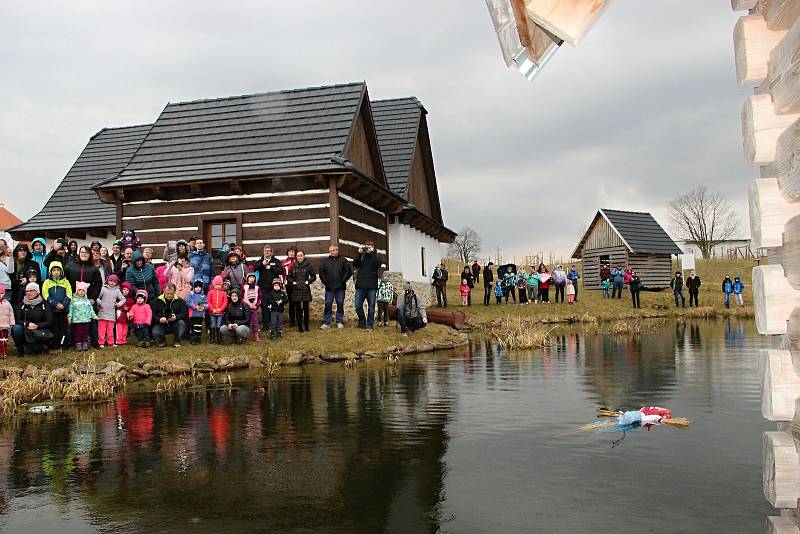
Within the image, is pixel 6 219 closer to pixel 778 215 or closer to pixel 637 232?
pixel 637 232

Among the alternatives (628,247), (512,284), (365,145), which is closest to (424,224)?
(512,284)

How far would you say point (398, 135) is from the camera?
28828 millimetres

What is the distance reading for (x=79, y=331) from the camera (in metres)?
13.5

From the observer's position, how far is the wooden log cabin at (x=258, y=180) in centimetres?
1923

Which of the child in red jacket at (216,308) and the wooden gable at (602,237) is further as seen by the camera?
the wooden gable at (602,237)

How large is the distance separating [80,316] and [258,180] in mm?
7248

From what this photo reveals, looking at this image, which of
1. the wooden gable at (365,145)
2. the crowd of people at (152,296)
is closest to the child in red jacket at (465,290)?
the wooden gable at (365,145)

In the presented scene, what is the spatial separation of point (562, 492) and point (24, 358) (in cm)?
1110

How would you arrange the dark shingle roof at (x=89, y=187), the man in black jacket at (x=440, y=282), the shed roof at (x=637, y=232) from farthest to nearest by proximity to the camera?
the shed roof at (x=637, y=232)
the man in black jacket at (x=440, y=282)
the dark shingle roof at (x=89, y=187)

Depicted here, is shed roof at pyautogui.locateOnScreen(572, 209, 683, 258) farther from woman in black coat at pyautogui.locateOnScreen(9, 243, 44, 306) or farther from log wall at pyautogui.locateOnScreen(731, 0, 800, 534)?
log wall at pyautogui.locateOnScreen(731, 0, 800, 534)

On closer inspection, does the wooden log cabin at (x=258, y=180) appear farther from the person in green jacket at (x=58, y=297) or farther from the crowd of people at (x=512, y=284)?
the person in green jacket at (x=58, y=297)

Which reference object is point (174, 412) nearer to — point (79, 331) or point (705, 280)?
point (79, 331)

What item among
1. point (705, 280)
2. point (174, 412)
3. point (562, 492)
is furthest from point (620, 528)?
point (705, 280)

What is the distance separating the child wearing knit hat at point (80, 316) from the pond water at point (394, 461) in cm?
360
